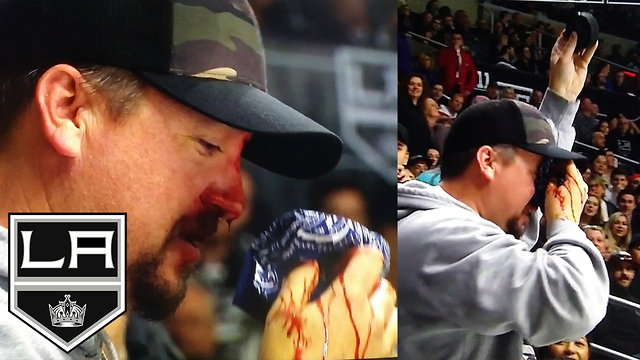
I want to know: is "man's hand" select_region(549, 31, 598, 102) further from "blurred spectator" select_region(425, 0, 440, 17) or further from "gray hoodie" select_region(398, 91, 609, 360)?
"gray hoodie" select_region(398, 91, 609, 360)

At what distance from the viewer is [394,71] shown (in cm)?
262

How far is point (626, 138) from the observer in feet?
9.25

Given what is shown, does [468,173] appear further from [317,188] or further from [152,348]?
[152,348]

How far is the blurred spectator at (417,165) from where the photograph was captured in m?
2.64

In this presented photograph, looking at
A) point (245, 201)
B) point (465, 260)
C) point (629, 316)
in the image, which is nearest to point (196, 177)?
point (245, 201)

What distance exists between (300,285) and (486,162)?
3.09 feet

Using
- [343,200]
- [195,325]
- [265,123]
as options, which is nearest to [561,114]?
[343,200]

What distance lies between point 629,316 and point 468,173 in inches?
37.5

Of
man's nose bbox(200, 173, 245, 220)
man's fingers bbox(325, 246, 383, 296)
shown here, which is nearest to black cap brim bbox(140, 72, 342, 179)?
man's nose bbox(200, 173, 245, 220)

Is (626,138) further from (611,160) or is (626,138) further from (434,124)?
(434,124)

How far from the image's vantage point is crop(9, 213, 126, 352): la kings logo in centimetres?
242

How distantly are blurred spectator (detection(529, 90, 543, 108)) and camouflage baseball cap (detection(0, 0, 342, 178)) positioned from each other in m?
0.91

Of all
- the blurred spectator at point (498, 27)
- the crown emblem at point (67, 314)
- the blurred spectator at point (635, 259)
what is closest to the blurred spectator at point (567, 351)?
the blurred spectator at point (635, 259)

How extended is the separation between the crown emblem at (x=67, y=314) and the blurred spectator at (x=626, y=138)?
2366 millimetres
